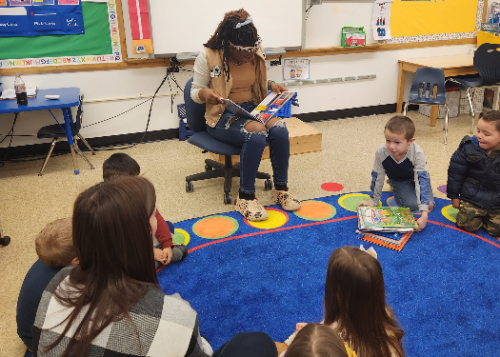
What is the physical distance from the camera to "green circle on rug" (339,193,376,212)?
2.70m

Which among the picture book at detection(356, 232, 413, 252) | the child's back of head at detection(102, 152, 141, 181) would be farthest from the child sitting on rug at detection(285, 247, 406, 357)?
the child's back of head at detection(102, 152, 141, 181)

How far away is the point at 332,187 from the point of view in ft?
9.91

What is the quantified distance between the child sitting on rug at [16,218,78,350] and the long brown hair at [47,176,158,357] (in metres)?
0.44

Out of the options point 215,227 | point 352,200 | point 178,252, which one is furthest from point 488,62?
point 178,252

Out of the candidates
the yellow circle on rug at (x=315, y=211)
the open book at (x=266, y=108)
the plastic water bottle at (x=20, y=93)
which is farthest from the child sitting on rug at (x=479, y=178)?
the plastic water bottle at (x=20, y=93)

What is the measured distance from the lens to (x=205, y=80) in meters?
2.70

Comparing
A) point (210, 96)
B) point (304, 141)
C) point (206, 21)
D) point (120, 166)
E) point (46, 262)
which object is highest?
point (206, 21)

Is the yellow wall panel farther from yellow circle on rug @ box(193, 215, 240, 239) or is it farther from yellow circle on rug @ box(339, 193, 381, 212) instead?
yellow circle on rug @ box(193, 215, 240, 239)

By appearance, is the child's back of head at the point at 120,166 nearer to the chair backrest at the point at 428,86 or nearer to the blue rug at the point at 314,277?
the blue rug at the point at 314,277

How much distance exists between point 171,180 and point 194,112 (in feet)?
1.99

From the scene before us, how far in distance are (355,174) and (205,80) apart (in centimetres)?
130

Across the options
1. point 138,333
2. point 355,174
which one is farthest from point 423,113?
point 138,333

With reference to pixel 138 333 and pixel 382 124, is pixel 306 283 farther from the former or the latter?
pixel 382 124

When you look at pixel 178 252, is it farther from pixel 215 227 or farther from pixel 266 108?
pixel 266 108
